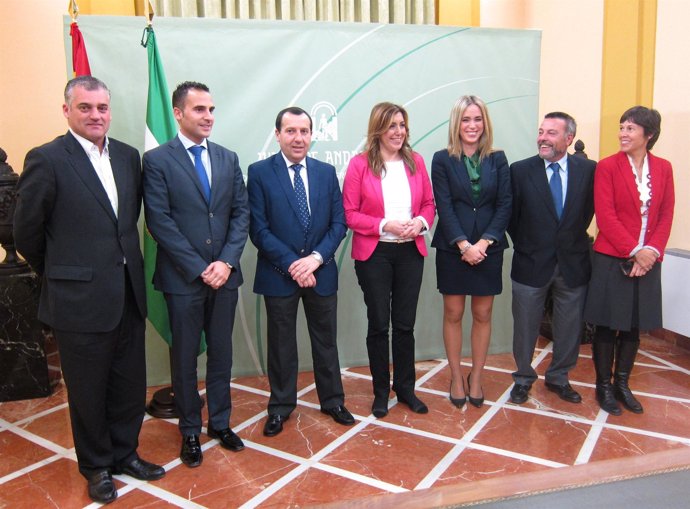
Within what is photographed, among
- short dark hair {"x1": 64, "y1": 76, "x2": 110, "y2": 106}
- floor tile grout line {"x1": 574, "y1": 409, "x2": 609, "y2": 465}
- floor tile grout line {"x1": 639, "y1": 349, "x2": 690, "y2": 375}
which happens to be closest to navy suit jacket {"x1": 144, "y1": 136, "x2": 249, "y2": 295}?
short dark hair {"x1": 64, "y1": 76, "x2": 110, "y2": 106}

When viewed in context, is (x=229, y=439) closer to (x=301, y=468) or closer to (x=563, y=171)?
(x=301, y=468)

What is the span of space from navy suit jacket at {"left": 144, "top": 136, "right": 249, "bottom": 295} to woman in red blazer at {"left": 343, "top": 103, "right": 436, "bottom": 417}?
2.08ft

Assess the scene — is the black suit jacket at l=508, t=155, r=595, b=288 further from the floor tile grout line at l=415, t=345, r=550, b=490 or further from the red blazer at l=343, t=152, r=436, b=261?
the floor tile grout line at l=415, t=345, r=550, b=490

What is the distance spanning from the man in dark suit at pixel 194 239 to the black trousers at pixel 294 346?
26cm

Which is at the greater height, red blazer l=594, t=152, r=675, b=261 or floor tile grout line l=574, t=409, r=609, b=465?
red blazer l=594, t=152, r=675, b=261

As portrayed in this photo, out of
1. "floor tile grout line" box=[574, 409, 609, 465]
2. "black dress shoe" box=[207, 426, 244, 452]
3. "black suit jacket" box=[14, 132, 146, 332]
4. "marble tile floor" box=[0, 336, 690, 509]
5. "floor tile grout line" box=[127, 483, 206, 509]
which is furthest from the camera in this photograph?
"black dress shoe" box=[207, 426, 244, 452]

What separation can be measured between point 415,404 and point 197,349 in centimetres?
122

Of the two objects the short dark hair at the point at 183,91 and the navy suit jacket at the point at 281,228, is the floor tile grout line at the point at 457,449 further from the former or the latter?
the short dark hair at the point at 183,91

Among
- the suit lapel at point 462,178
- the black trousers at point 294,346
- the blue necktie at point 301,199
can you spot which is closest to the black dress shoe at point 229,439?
the black trousers at point 294,346

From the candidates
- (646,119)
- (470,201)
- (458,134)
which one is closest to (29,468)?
(470,201)

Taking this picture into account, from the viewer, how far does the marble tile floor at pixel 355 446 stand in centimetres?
237

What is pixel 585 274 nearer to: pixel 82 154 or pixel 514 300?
pixel 514 300

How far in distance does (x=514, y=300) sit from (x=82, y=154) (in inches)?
92.0

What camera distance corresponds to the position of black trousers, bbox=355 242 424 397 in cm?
292
